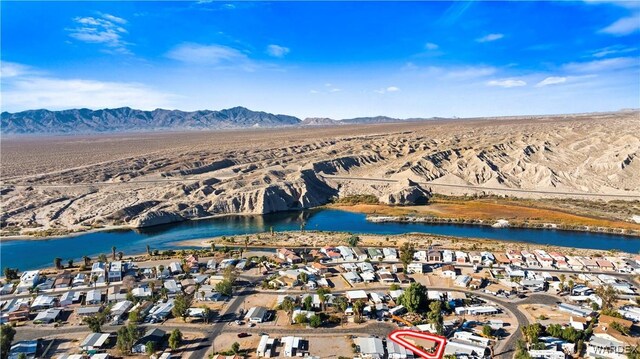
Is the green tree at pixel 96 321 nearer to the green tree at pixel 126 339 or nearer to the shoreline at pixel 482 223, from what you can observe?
the green tree at pixel 126 339

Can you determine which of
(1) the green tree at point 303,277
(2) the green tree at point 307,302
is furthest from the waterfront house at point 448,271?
(2) the green tree at point 307,302

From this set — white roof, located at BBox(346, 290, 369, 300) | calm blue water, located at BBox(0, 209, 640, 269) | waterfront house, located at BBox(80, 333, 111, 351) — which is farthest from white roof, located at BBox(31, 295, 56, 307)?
white roof, located at BBox(346, 290, 369, 300)

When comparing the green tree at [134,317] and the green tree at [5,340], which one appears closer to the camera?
the green tree at [5,340]

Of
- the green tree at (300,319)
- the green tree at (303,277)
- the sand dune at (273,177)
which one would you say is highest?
the sand dune at (273,177)

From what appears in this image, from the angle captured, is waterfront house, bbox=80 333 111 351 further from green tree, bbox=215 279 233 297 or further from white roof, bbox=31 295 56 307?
green tree, bbox=215 279 233 297

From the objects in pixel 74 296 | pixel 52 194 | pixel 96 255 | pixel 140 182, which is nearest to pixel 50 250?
pixel 96 255

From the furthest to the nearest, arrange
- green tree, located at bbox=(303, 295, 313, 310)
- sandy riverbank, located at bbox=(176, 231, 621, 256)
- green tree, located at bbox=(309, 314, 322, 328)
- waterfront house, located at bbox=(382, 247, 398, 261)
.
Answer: sandy riverbank, located at bbox=(176, 231, 621, 256) → waterfront house, located at bbox=(382, 247, 398, 261) → green tree, located at bbox=(303, 295, 313, 310) → green tree, located at bbox=(309, 314, 322, 328)

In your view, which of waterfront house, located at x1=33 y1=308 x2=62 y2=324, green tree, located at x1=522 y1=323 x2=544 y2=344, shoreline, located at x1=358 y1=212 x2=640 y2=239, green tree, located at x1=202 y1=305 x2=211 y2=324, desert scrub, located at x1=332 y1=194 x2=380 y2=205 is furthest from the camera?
desert scrub, located at x1=332 y1=194 x2=380 y2=205
